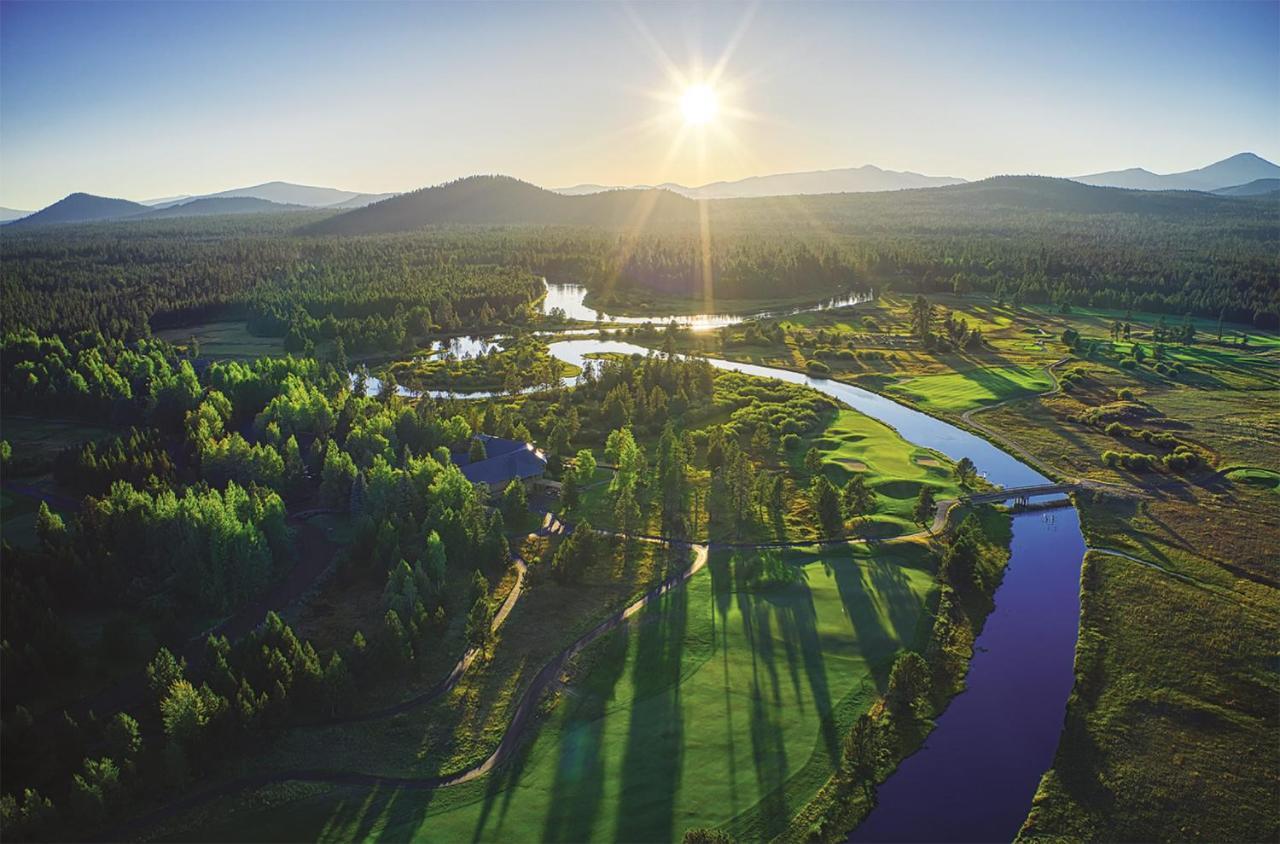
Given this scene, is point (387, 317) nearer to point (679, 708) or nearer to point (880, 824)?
point (679, 708)

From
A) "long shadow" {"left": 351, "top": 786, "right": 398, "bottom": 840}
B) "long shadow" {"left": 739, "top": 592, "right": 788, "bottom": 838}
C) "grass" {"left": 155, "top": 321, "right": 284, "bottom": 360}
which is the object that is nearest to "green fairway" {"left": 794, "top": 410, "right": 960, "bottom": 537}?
"long shadow" {"left": 739, "top": 592, "right": 788, "bottom": 838}

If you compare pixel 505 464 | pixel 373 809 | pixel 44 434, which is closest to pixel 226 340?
pixel 44 434

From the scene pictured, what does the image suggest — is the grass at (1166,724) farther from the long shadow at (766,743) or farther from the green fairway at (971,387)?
the green fairway at (971,387)

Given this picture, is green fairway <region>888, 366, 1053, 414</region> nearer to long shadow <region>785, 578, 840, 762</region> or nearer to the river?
the river

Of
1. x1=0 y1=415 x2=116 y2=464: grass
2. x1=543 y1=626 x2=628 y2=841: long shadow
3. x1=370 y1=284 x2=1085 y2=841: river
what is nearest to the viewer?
x1=543 y1=626 x2=628 y2=841: long shadow

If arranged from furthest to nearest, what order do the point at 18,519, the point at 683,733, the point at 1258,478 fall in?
1. the point at 1258,478
2. the point at 18,519
3. the point at 683,733

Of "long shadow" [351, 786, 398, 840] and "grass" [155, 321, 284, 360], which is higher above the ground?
"grass" [155, 321, 284, 360]

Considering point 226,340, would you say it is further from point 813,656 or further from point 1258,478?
point 1258,478
